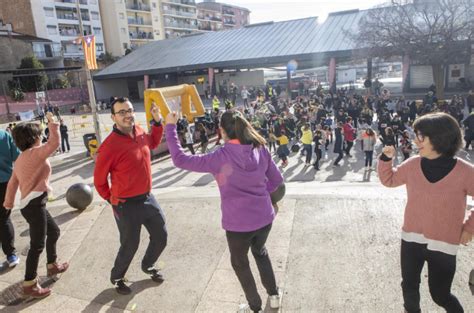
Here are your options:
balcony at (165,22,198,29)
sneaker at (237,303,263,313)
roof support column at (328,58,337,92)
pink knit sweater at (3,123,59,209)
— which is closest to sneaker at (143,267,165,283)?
sneaker at (237,303,263,313)

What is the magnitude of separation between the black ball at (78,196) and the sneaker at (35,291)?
2.42 meters

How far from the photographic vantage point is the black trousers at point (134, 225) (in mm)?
3500

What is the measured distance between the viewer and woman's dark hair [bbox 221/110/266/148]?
2773mm

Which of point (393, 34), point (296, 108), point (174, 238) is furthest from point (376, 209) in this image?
point (393, 34)

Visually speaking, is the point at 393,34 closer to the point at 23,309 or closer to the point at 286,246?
the point at 286,246

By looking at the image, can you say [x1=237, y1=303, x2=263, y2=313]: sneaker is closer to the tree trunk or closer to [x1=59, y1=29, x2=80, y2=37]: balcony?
the tree trunk

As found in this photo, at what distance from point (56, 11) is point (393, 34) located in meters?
47.8

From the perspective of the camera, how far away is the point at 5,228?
4.36 meters

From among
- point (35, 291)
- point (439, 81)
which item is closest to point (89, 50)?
point (35, 291)

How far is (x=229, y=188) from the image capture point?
9.22ft

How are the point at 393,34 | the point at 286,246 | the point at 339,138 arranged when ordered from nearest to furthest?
the point at 286,246
the point at 339,138
the point at 393,34

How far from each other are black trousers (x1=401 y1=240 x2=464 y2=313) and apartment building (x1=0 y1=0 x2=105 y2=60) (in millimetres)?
54136

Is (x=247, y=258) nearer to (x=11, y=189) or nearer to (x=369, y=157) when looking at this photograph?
(x=11, y=189)

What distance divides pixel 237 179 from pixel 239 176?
0.09ft
